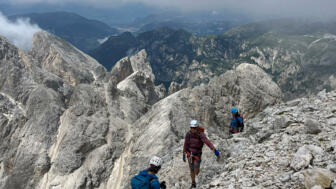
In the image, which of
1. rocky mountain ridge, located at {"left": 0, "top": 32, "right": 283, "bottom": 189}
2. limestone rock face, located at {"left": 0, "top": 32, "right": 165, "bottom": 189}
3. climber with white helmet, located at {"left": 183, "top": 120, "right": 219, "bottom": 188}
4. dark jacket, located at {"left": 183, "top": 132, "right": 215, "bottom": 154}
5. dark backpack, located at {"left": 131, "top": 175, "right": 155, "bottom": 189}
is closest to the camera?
dark backpack, located at {"left": 131, "top": 175, "right": 155, "bottom": 189}

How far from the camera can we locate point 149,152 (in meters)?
41.1

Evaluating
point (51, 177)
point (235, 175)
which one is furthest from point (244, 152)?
point (51, 177)

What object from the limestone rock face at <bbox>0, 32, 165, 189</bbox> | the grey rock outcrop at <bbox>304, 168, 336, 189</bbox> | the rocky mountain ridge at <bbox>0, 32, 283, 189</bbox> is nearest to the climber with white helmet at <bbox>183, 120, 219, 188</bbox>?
the grey rock outcrop at <bbox>304, 168, 336, 189</bbox>

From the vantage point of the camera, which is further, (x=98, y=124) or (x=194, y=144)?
(x=98, y=124)

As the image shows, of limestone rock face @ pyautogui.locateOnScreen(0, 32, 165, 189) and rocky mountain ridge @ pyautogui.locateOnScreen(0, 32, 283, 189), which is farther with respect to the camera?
limestone rock face @ pyautogui.locateOnScreen(0, 32, 165, 189)

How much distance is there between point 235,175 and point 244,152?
10.3 ft

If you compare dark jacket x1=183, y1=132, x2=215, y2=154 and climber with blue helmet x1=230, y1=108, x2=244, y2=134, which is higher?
dark jacket x1=183, y1=132, x2=215, y2=154

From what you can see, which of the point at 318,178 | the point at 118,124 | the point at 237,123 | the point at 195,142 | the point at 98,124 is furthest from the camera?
the point at 118,124

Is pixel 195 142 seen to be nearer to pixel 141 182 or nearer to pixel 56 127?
pixel 141 182

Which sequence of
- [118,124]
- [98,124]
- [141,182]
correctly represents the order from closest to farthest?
[141,182], [98,124], [118,124]

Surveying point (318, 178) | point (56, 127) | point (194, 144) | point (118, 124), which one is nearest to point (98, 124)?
point (118, 124)

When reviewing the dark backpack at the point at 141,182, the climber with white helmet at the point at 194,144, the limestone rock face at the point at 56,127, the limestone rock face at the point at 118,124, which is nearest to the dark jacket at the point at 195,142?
the climber with white helmet at the point at 194,144

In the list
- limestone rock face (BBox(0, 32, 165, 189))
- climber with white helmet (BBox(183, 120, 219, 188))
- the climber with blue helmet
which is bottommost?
limestone rock face (BBox(0, 32, 165, 189))

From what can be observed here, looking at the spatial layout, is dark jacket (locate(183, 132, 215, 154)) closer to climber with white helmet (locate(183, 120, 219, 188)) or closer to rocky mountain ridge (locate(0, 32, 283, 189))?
climber with white helmet (locate(183, 120, 219, 188))
